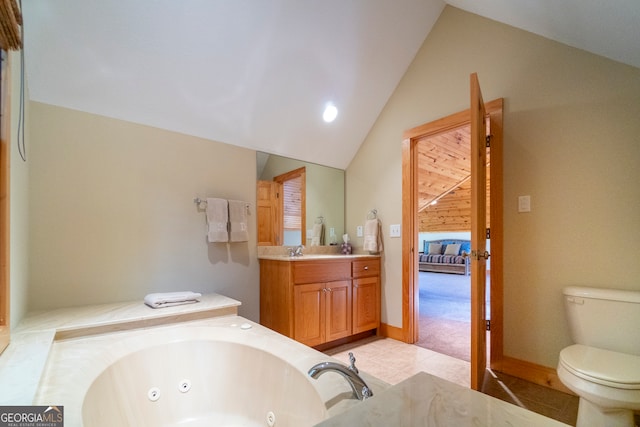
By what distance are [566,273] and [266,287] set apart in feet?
7.13

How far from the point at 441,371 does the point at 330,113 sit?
2360 mm

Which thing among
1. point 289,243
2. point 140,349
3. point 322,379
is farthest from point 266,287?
point 322,379

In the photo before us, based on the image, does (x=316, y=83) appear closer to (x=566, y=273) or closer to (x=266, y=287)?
(x=266, y=287)

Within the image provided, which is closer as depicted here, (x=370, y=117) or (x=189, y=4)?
(x=189, y=4)

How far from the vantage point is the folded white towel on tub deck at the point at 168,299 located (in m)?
1.77

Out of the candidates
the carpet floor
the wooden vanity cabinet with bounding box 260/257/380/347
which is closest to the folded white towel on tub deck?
the wooden vanity cabinet with bounding box 260/257/380/347

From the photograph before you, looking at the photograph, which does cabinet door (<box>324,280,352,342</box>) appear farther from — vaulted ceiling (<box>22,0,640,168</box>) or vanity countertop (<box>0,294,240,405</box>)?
vaulted ceiling (<box>22,0,640,168</box>)

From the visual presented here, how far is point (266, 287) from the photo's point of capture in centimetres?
252

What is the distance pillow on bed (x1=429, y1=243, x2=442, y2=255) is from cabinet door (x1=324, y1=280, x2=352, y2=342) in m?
5.67

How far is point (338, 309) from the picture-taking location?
2543mm

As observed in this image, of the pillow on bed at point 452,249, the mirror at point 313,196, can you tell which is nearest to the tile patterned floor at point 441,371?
the mirror at point 313,196

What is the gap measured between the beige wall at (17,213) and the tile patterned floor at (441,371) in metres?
2.04

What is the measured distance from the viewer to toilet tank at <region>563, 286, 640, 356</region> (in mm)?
1441

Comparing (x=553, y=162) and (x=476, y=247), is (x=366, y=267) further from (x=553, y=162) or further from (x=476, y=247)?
(x=553, y=162)
